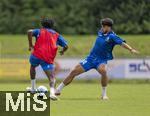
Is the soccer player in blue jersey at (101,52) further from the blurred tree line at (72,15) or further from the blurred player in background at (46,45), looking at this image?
the blurred tree line at (72,15)

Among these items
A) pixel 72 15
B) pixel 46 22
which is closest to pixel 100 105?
pixel 46 22

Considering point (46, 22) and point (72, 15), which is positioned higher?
point (72, 15)

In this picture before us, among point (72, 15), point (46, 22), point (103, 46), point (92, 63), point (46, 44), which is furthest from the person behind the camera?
point (72, 15)

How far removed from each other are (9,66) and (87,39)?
1979 cm

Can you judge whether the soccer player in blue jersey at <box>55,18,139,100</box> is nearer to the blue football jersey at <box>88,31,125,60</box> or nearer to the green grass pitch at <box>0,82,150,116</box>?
the blue football jersey at <box>88,31,125,60</box>

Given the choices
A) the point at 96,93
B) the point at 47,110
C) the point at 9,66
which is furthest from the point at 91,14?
the point at 47,110

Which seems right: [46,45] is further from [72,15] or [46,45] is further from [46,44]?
[72,15]

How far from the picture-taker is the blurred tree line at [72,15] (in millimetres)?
53531

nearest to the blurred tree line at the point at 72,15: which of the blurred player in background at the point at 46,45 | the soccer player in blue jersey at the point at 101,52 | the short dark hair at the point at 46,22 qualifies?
the soccer player in blue jersey at the point at 101,52

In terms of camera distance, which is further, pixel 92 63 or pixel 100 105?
pixel 92 63

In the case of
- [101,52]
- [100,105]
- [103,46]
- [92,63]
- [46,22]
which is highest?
[46,22]

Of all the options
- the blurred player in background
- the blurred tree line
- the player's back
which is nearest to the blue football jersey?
the blurred player in background

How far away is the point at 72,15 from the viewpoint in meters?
59.5

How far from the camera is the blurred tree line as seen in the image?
53.5 metres
